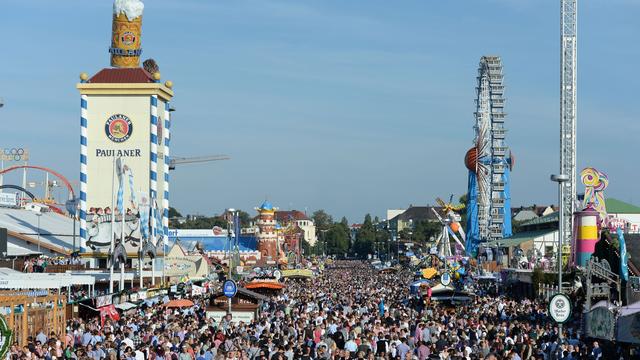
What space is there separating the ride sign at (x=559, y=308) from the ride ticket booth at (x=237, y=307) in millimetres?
15370

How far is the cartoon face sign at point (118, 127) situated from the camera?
8706 centimetres

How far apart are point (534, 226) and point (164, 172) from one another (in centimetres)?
4488

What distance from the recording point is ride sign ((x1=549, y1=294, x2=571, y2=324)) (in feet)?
74.4

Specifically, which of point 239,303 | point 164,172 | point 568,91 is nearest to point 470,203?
point 568,91

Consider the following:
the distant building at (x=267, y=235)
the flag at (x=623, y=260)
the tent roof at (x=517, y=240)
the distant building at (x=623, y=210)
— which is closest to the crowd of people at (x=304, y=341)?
the flag at (x=623, y=260)

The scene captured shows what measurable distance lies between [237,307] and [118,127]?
5174 centimetres

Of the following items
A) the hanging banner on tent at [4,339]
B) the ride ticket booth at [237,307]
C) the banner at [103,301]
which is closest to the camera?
the hanging banner on tent at [4,339]

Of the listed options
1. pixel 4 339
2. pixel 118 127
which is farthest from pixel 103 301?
pixel 118 127

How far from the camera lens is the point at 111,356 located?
20.9 meters

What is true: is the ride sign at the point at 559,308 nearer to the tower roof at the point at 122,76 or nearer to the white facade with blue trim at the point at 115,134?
the white facade with blue trim at the point at 115,134

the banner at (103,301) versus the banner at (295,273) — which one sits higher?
the banner at (103,301)

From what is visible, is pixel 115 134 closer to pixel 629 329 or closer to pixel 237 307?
pixel 237 307

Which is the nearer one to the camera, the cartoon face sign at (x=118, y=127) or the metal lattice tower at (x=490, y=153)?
the cartoon face sign at (x=118, y=127)

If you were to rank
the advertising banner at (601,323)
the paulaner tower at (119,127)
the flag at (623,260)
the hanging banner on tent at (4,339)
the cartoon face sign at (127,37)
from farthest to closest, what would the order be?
the cartoon face sign at (127,37) → the paulaner tower at (119,127) → the flag at (623,260) → the advertising banner at (601,323) → the hanging banner on tent at (4,339)
